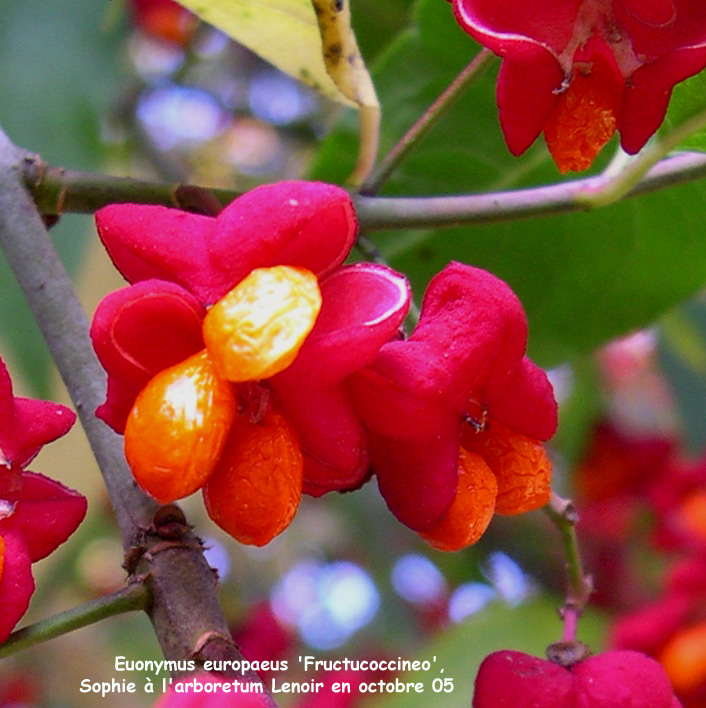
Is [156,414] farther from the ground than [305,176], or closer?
farther from the ground

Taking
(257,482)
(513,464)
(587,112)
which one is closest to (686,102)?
(587,112)

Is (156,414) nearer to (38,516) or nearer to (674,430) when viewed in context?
(38,516)

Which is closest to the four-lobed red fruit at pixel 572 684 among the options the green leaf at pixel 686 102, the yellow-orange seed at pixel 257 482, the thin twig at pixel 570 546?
the thin twig at pixel 570 546

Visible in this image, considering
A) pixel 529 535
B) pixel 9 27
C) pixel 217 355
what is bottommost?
pixel 529 535

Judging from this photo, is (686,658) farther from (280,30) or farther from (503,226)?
(280,30)

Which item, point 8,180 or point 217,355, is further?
point 8,180

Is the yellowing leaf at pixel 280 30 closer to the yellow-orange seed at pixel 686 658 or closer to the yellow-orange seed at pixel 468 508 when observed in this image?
the yellow-orange seed at pixel 468 508

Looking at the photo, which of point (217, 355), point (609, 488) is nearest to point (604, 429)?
point (609, 488)
